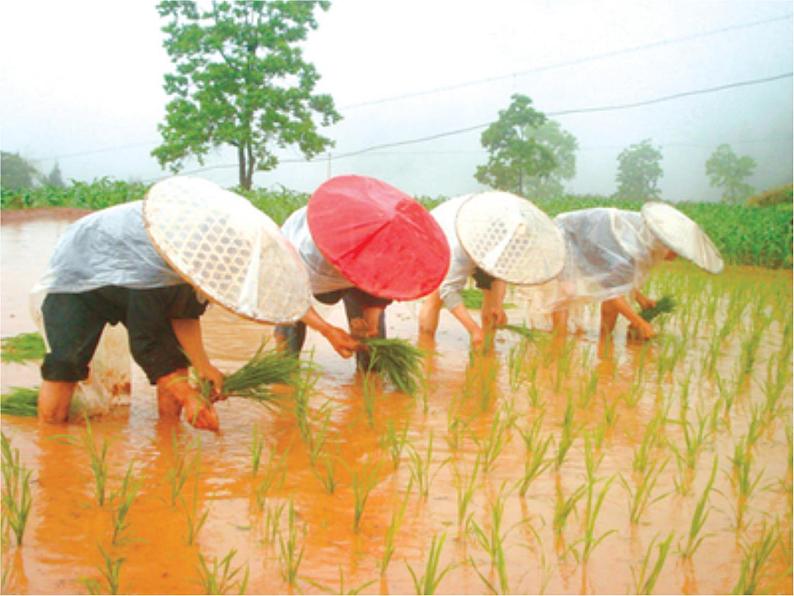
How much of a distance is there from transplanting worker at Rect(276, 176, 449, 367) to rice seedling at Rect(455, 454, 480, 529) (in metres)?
0.72

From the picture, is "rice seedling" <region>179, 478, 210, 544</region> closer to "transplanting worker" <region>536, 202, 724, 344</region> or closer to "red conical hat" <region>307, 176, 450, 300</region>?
"red conical hat" <region>307, 176, 450, 300</region>

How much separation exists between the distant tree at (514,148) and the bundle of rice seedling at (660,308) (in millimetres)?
28340

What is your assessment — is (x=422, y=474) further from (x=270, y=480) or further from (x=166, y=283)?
(x=166, y=283)

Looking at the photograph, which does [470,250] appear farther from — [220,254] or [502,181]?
[502,181]

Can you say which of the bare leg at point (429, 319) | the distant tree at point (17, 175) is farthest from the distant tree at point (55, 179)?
the bare leg at point (429, 319)

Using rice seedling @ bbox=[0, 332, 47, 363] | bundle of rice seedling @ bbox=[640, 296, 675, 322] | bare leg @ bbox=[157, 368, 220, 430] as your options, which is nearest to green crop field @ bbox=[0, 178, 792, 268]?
bundle of rice seedling @ bbox=[640, 296, 675, 322]

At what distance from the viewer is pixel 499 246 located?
4.41m

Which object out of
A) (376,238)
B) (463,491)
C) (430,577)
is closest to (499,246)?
(376,238)

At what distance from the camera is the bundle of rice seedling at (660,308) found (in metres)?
6.25

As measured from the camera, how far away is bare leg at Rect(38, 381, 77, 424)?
121 inches

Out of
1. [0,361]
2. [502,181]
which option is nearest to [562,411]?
[0,361]

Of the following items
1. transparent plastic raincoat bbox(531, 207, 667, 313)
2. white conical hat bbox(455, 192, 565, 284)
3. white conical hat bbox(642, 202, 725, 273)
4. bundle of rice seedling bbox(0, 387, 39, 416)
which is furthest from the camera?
transparent plastic raincoat bbox(531, 207, 667, 313)

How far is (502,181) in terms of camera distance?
3459cm

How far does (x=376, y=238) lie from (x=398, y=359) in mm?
896
